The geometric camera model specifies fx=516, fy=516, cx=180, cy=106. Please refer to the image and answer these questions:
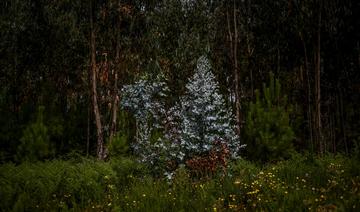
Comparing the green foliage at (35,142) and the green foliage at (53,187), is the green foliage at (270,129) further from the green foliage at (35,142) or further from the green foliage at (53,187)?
the green foliage at (35,142)

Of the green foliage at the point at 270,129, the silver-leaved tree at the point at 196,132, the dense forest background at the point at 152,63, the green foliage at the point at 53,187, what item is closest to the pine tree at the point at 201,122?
the silver-leaved tree at the point at 196,132

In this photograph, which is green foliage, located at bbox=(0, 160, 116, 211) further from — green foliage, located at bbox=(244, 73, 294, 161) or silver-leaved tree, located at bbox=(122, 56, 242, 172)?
green foliage, located at bbox=(244, 73, 294, 161)

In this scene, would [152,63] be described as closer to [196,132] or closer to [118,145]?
[118,145]

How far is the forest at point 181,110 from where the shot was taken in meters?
10.6

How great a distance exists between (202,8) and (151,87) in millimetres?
9357

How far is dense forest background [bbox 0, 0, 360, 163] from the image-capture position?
73.3 ft

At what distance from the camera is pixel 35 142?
68.5ft

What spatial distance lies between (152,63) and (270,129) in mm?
15094

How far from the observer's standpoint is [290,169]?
11.9 metres

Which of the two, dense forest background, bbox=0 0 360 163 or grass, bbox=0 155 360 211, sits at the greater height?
dense forest background, bbox=0 0 360 163

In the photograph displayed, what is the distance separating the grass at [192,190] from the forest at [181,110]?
0.04 m

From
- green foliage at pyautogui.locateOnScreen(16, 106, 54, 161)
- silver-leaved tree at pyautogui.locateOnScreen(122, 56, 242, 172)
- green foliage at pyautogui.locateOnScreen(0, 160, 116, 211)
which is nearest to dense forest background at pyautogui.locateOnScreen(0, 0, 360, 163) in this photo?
green foliage at pyautogui.locateOnScreen(16, 106, 54, 161)

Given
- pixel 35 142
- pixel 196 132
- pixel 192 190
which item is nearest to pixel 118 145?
pixel 35 142

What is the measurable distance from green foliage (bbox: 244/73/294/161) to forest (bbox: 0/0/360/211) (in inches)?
1.9
